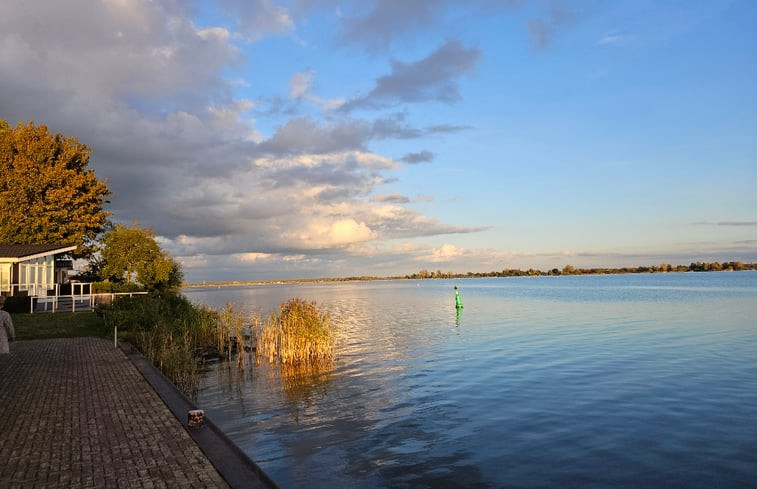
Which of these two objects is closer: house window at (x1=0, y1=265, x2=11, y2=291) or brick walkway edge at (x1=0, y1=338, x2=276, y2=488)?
brick walkway edge at (x1=0, y1=338, x2=276, y2=488)

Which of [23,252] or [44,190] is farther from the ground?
[44,190]

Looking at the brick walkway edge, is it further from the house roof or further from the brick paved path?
the house roof

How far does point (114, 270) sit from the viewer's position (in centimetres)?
4950

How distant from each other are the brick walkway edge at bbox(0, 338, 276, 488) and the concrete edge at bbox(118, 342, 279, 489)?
0.01 meters

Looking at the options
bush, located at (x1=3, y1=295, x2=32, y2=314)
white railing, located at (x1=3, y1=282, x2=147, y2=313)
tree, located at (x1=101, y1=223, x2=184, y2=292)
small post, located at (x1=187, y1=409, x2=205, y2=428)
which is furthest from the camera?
tree, located at (x1=101, y1=223, x2=184, y2=292)

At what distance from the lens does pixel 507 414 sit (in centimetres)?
1321

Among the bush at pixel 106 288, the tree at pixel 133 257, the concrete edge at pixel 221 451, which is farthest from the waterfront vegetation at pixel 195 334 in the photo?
the tree at pixel 133 257

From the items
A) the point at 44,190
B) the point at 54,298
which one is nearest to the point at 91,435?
the point at 54,298

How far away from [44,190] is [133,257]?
30.3ft

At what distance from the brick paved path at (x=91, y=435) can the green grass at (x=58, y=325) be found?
10.8 meters

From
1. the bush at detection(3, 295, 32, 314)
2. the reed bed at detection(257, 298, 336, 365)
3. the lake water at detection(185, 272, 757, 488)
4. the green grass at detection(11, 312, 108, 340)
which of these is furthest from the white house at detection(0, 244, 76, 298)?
the reed bed at detection(257, 298, 336, 365)

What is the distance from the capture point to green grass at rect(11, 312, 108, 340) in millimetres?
24812

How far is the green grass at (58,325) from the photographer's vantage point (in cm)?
2481

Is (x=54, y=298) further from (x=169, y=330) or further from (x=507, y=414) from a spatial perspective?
(x=507, y=414)
